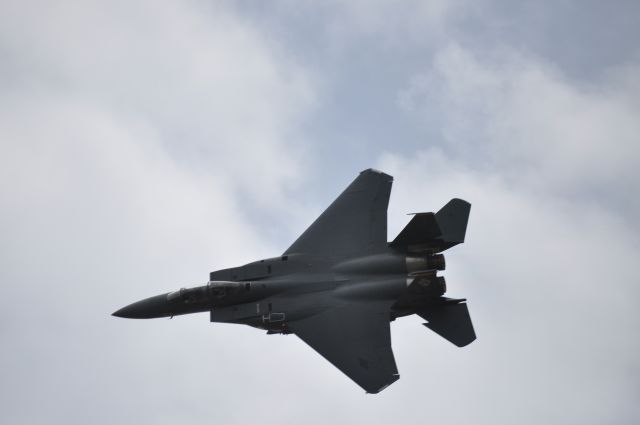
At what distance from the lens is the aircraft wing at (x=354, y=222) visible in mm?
30578

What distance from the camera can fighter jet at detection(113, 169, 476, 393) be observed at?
2886 cm

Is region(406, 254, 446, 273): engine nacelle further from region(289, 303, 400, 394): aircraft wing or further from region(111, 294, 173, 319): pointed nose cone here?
region(111, 294, 173, 319): pointed nose cone

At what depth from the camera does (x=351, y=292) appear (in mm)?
29391

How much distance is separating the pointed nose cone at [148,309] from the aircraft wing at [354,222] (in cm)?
543

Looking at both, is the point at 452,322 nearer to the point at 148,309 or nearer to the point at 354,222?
the point at 354,222

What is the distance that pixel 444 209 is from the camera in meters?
30.6

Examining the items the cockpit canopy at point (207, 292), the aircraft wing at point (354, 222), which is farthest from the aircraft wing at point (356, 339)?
the cockpit canopy at point (207, 292)

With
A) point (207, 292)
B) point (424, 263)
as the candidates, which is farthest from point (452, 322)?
point (207, 292)

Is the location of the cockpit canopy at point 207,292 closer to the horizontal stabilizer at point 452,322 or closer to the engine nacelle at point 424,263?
the engine nacelle at point 424,263

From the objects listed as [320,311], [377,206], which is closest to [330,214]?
[377,206]

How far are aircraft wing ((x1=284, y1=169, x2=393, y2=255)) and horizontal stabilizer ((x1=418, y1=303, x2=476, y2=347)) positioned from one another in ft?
11.1

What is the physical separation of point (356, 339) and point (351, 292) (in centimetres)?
185

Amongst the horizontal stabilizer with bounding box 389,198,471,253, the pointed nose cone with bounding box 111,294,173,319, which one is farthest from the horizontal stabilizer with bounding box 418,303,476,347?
the pointed nose cone with bounding box 111,294,173,319

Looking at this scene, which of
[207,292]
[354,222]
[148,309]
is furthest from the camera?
[354,222]
